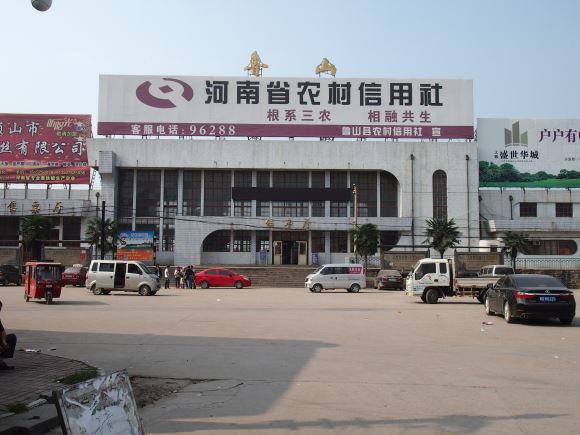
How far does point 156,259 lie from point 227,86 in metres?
17.7

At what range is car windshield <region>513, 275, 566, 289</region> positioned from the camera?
50.3 ft

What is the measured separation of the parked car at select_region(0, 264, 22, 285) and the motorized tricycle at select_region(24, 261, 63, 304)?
18.4 meters

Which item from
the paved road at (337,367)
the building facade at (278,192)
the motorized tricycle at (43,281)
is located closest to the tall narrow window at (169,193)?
the building facade at (278,192)

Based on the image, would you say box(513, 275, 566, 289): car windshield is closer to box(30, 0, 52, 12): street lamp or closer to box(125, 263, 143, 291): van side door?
box(30, 0, 52, 12): street lamp

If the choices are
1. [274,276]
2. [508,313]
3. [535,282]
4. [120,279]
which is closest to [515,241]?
[274,276]

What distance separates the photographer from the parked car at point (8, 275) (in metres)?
38.4

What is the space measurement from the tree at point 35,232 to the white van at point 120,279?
2093cm

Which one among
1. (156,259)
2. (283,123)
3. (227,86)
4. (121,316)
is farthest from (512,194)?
(121,316)

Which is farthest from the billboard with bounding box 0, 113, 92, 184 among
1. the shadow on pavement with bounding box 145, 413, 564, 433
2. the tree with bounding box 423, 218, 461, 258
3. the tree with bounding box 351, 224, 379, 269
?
the shadow on pavement with bounding box 145, 413, 564, 433

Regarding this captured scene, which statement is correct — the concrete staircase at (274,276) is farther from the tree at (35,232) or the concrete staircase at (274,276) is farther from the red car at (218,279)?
the tree at (35,232)

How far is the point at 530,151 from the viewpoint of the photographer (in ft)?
173

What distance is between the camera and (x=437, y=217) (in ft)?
175

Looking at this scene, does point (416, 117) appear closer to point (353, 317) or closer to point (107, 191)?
point (107, 191)

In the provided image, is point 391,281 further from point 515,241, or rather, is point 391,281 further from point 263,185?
point 263,185
